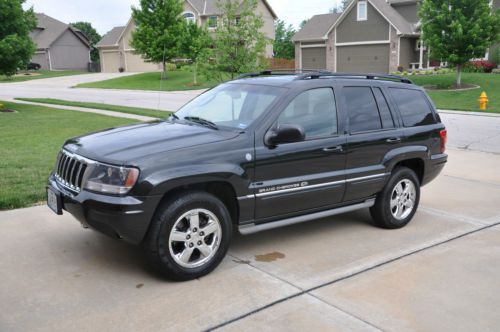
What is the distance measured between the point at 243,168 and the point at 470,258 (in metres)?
2.39

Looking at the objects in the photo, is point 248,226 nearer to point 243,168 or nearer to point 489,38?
point 243,168

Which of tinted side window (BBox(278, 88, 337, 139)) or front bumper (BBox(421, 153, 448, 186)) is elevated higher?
tinted side window (BBox(278, 88, 337, 139))

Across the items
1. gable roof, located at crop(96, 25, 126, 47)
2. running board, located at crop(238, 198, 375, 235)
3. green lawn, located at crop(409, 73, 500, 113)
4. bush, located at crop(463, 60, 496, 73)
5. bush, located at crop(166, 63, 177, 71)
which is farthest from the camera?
gable roof, located at crop(96, 25, 126, 47)

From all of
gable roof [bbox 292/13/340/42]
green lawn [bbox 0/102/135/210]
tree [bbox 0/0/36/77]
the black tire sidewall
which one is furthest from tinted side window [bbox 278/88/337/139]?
gable roof [bbox 292/13/340/42]

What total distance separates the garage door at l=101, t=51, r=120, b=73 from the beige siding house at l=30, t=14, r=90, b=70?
272 inches

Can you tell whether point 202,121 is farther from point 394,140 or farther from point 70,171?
point 394,140

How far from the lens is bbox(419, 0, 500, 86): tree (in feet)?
81.8

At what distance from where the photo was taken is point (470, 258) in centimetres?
502

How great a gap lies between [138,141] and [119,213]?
78cm

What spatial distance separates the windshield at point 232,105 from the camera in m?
5.10

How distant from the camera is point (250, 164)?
4.70 metres

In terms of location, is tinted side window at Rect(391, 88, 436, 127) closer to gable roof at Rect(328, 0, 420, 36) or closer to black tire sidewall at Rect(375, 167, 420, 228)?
black tire sidewall at Rect(375, 167, 420, 228)

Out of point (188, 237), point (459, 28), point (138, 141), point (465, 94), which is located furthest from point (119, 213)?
point (459, 28)

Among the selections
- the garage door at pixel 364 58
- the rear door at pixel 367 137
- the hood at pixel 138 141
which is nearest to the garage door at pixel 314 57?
the garage door at pixel 364 58
